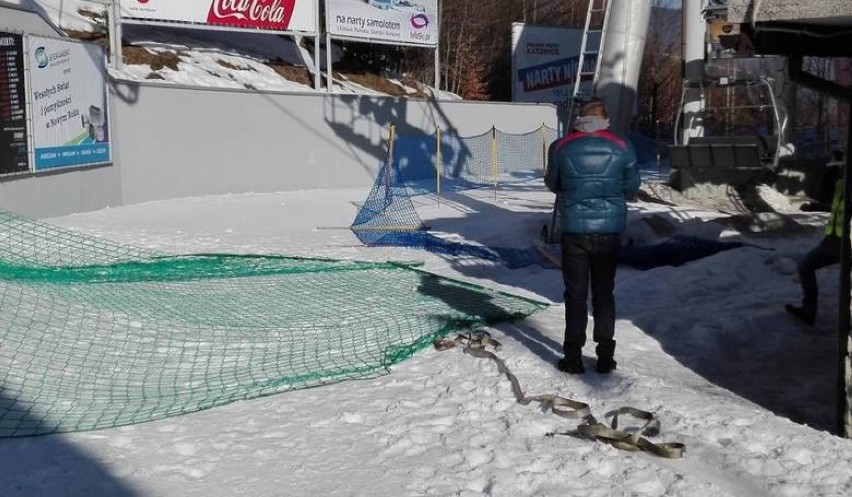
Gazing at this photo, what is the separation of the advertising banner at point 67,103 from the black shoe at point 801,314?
1094cm

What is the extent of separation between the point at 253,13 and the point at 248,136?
14.7 feet

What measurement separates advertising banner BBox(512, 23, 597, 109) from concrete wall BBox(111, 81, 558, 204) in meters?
7.14

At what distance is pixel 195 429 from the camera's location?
488 centimetres

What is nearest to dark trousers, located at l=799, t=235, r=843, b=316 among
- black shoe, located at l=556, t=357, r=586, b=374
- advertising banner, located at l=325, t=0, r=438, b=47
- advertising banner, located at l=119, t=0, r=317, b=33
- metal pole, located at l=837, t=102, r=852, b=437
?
metal pole, located at l=837, t=102, r=852, b=437

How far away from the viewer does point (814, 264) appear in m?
7.28

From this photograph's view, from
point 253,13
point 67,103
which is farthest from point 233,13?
point 67,103

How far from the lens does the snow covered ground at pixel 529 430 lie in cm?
417

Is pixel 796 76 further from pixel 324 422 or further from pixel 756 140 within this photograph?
pixel 756 140

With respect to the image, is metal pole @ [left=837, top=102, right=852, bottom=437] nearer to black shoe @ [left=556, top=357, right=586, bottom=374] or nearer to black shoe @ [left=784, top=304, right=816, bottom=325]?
black shoe @ [left=556, top=357, right=586, bottom=374]

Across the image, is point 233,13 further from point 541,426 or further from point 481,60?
point 541,426

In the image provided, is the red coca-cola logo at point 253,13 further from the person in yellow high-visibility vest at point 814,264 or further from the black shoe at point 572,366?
the black shoe at point 572,366

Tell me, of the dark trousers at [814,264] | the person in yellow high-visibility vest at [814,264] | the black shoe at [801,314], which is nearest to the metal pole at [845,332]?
the person in yellow high-visibility vest at [814,264]

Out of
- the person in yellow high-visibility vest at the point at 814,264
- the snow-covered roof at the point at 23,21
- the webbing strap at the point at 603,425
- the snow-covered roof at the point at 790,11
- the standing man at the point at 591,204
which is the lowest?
the webbing strap at the point at 603,425

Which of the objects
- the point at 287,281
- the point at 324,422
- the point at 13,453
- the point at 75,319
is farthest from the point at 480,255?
the point at 13,453
